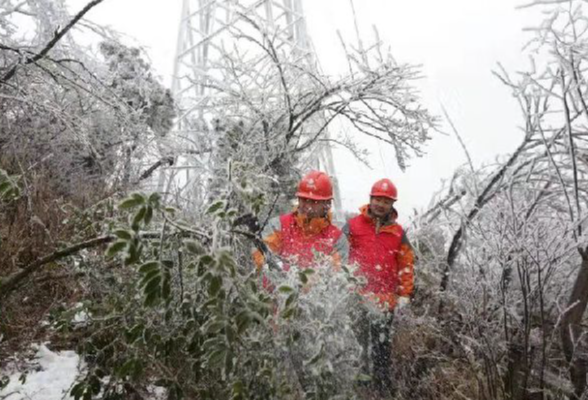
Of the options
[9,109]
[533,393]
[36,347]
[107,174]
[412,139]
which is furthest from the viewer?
[107,174]

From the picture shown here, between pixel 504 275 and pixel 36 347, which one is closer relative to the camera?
pixel 504 275

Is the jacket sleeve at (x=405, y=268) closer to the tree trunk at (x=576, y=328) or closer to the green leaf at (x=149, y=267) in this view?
the tree trunk at (x=576, y=328)

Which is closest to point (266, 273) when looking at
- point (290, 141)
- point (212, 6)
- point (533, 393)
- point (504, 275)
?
point (504, 275)

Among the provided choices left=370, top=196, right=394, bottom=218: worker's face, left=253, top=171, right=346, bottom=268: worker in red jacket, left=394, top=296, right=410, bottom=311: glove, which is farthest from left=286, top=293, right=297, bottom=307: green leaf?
left=370, top=196, right=394, bottom=218: worker's face

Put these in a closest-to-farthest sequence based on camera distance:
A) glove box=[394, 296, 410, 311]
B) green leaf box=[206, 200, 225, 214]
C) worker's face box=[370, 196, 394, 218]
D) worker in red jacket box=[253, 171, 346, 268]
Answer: green leaf box=[206, 200, 225, 214] → worker in red jacket box=[253, 171, 346, 268] → glove box=[394, 296, 410, 311] → worker's face box=[370, 196, 394, 218]

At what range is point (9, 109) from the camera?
19.3 ft

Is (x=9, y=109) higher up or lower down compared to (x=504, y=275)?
higher up

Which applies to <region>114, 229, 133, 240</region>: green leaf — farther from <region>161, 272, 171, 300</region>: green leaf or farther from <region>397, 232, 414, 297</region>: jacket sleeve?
<region>397, 232, 414, 297</region>: jacket sleeve

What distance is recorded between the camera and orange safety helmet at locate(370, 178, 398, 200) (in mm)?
4566

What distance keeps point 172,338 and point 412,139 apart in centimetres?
384

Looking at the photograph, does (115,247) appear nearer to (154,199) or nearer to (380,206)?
(154,199)

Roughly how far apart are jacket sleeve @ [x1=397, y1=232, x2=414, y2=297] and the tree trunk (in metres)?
1.74

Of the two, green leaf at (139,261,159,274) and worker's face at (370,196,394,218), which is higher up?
worker's face at (370,196,394,218)

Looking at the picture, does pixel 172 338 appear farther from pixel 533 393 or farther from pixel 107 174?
pixel 107 174
